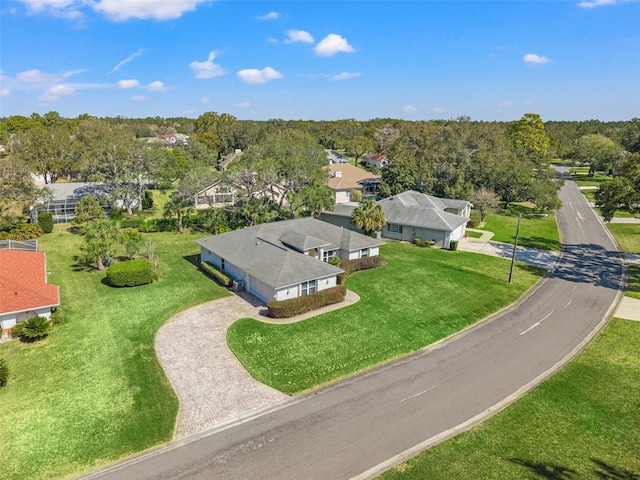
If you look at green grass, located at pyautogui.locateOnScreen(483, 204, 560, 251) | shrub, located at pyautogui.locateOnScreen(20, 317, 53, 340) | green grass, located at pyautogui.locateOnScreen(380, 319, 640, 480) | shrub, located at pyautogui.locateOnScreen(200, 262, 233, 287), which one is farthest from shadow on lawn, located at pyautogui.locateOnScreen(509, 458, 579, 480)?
green grass, located at pyautogui.locateOnScreen(483, 204, 560, 251)

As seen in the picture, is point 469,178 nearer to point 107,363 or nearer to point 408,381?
point 408,381

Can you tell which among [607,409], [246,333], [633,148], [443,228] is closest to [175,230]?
[246,333]

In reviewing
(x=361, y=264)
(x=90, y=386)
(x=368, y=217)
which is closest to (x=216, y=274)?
(x=361, y=264)

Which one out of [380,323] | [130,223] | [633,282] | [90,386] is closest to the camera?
[90,386]

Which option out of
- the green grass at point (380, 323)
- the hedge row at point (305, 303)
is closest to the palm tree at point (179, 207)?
the green grass at point (380, 323)

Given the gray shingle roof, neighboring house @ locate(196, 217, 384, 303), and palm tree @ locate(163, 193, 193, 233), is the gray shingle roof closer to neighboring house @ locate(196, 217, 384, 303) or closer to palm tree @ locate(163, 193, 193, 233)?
neighboring house @ locate(196, 217, 384, 303)

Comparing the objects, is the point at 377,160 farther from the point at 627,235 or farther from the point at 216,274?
the point at 216,274

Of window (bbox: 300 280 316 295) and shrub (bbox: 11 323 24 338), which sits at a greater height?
window (bbox: 300 280 316 295)

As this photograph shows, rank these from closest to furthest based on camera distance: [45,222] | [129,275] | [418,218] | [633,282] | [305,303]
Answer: [305,303], [129,275], [633,282], [418,218], [45,222]
